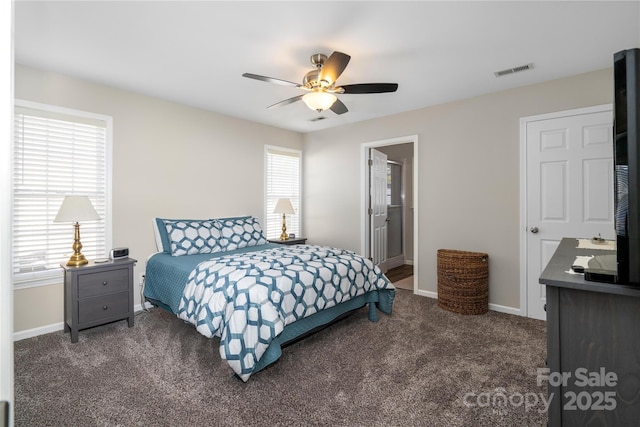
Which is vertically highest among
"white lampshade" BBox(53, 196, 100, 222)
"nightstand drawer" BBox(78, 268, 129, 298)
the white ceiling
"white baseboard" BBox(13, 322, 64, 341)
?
the white ceiling

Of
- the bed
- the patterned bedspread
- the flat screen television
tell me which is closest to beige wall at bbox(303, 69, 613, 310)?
the bed

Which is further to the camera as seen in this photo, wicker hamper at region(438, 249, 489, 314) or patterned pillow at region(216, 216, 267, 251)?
patterned pillow at region(216, 216, 267, 251)

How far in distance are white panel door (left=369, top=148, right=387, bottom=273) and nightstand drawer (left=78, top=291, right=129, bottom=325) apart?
10.8 feet

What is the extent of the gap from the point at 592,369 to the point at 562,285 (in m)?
0.33

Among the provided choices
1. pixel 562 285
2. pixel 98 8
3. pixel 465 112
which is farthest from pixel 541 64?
pixel 98 8

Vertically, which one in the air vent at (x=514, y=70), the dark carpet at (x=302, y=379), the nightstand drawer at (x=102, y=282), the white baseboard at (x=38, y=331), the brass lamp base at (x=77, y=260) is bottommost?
the dark carpet at (x=302, y=379)

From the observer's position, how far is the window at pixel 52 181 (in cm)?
286

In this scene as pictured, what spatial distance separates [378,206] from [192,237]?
286cm

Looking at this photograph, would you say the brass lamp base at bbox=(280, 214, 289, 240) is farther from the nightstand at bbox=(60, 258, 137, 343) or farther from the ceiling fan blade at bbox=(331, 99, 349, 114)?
the ceiling fan blade at bbox=(331, 99, 349, 114)

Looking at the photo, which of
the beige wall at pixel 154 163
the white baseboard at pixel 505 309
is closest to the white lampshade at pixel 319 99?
the beige wall at pixel 154 163

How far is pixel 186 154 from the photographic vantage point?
4.02 metres

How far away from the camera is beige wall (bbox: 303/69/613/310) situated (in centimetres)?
327

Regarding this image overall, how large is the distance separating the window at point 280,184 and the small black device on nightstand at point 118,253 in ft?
6.90

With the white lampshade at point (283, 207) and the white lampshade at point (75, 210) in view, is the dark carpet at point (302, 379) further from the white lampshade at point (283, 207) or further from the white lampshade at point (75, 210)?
the white lampshade at point (283, 207)
